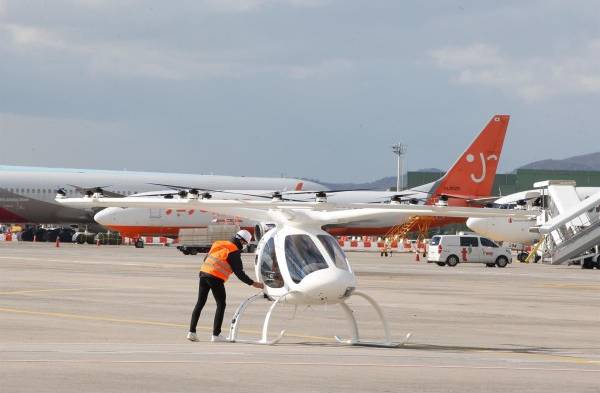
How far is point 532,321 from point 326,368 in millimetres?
12737

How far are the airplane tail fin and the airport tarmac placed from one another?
48.4 m

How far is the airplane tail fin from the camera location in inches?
3698

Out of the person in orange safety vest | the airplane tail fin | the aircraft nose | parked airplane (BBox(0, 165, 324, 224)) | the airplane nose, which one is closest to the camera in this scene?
the person in orange safety vest

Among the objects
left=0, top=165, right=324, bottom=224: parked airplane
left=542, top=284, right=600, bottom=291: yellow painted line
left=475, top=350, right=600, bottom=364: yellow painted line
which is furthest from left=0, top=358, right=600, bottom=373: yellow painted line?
left=0, top=165, right=324, bottom=224: parked airplane

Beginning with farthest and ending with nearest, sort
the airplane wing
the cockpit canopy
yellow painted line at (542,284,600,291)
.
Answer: yellow painted line at (542,284,600,291) < the airplane wing < the cockpit canopy

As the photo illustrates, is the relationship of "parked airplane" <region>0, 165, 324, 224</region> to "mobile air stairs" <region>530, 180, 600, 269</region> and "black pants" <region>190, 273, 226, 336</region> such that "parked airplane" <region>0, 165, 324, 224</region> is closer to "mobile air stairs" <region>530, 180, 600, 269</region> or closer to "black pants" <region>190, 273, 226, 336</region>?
"mobile air stairs" <region>530, 180, 600, 269</region>

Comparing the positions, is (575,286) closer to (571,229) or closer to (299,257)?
(571,229)

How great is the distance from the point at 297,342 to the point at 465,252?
1895 inches

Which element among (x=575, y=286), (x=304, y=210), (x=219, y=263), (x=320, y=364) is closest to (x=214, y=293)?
(x=219, y=263)

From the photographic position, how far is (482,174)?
9406 centimetres

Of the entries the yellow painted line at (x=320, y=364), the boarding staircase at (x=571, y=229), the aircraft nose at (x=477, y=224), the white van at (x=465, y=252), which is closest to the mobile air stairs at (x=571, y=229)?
the boarding staircase at (x=571, y=229)

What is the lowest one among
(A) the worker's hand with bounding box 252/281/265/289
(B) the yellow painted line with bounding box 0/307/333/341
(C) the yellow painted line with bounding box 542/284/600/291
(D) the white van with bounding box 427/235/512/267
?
(B) the yellow painted line with bounding box 0/307/333/341

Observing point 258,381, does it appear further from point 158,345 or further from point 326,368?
point 158,345

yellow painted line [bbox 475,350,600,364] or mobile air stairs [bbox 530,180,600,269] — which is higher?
mobile air stairs [bbox 530,180,600,269]
